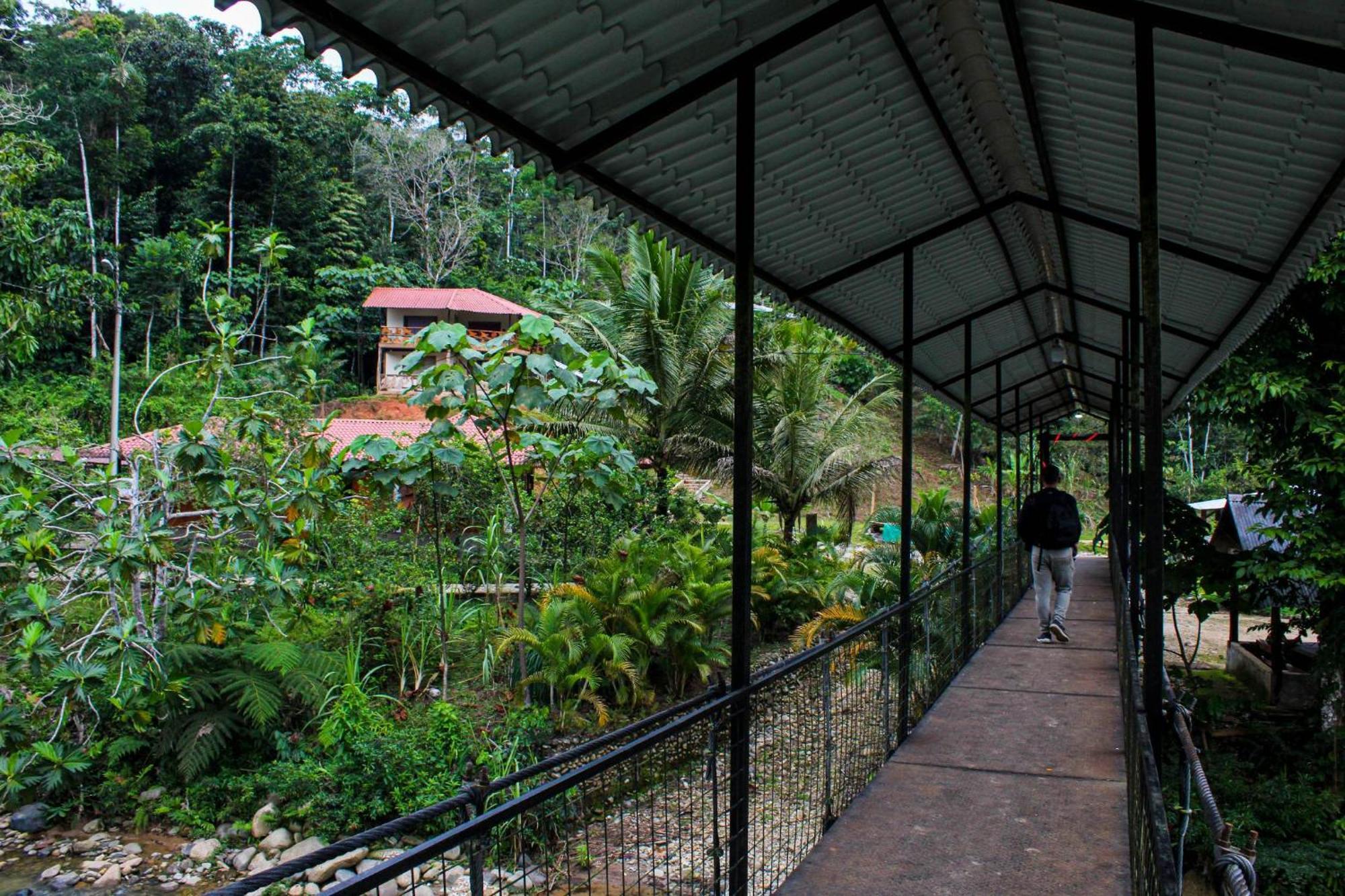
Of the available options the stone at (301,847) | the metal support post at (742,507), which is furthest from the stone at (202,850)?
the metal support post at (742,507)

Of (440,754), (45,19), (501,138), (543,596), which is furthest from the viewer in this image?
(45,19)

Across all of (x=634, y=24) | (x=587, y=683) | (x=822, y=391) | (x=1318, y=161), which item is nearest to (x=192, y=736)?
(x=587, y=683)

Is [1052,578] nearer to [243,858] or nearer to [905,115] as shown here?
[905,115]

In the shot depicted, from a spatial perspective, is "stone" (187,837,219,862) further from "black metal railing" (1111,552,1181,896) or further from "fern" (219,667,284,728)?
"black metal railing" (1111,552,1181,896)

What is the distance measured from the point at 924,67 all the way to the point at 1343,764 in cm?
1096

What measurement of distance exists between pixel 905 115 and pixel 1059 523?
5.44 metres

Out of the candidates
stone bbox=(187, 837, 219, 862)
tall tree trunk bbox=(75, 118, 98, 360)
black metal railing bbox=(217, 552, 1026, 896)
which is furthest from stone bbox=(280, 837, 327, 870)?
tall tree trunk bbox=(75, 118, 98, 360)

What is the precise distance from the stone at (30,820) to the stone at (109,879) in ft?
4.39

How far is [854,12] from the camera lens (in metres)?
3.33

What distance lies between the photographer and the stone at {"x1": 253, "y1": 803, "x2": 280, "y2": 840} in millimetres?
8797

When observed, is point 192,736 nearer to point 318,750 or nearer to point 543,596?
point 318,750

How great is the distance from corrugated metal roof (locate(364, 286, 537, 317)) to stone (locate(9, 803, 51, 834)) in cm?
2811

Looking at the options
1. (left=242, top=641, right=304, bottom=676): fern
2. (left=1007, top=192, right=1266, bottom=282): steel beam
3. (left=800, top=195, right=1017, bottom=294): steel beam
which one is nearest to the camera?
(left=1007, top=192, right=1266, bottom=282): steel beam

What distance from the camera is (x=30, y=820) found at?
30.1ft
